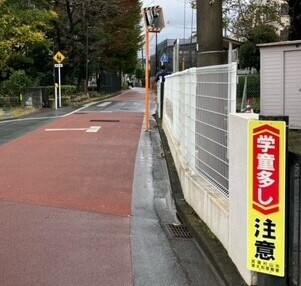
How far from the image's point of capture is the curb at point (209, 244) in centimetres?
457

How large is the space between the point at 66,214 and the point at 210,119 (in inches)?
91.4

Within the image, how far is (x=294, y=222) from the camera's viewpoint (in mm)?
3873

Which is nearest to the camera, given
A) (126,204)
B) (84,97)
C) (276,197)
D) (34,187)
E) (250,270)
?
(276,197)

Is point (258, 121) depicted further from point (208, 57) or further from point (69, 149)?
point (69, 149)

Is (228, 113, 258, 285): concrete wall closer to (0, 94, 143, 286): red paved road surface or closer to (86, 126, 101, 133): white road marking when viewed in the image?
(0, 94, 143, 286): red paved road surface

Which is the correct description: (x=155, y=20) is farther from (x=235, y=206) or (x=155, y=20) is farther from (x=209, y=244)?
(x=235, y=206)

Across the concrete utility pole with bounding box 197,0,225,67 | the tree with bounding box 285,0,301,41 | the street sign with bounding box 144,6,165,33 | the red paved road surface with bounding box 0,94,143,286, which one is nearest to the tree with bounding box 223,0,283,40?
the tree with bounding box 285,0,301,41

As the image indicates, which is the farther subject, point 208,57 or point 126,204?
point 126,204

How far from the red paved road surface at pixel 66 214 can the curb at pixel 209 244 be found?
0.73m

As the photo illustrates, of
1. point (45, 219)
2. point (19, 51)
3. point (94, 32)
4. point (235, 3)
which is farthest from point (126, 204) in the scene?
point (94, 32)

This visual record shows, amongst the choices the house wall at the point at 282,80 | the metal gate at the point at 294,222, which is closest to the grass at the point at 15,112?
the house wall at the point at 282,80

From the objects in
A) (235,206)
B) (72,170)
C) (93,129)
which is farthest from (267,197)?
(93,129)

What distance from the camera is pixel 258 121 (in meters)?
3.92

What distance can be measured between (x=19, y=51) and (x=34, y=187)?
2742cm
